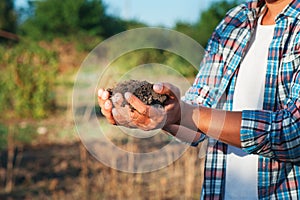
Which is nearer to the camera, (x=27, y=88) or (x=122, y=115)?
(x=122, y=115)

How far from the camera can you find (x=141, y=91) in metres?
1.19

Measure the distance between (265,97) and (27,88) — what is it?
26.0 ft

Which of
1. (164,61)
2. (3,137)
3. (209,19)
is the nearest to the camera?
(164,61)

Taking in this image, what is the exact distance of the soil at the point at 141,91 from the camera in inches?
44.5

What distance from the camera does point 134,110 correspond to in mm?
1111

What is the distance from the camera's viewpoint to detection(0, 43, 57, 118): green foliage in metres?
8.81

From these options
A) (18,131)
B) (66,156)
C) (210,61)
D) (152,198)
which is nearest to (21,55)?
(18,131)

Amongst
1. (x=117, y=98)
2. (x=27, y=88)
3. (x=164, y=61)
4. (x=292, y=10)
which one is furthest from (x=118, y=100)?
(x=27, y=88)

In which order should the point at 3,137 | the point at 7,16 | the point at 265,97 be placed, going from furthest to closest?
1. the point at 7,16
2. the point at 3,137
3. the point at 265,97

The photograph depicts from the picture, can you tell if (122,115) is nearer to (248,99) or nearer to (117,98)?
(117,98)

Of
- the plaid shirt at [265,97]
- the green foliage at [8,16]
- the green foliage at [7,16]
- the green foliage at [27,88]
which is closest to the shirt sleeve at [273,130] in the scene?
the plaid shirt at [265,97]

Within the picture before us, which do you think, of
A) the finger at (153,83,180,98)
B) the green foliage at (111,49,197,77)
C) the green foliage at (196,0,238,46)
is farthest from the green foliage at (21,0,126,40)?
the finger at (153,83,180,98)

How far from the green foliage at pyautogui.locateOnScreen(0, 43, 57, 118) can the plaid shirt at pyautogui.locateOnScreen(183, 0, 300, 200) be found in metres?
7.45

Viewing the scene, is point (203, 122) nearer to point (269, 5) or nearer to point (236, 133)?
point (236, 133)
